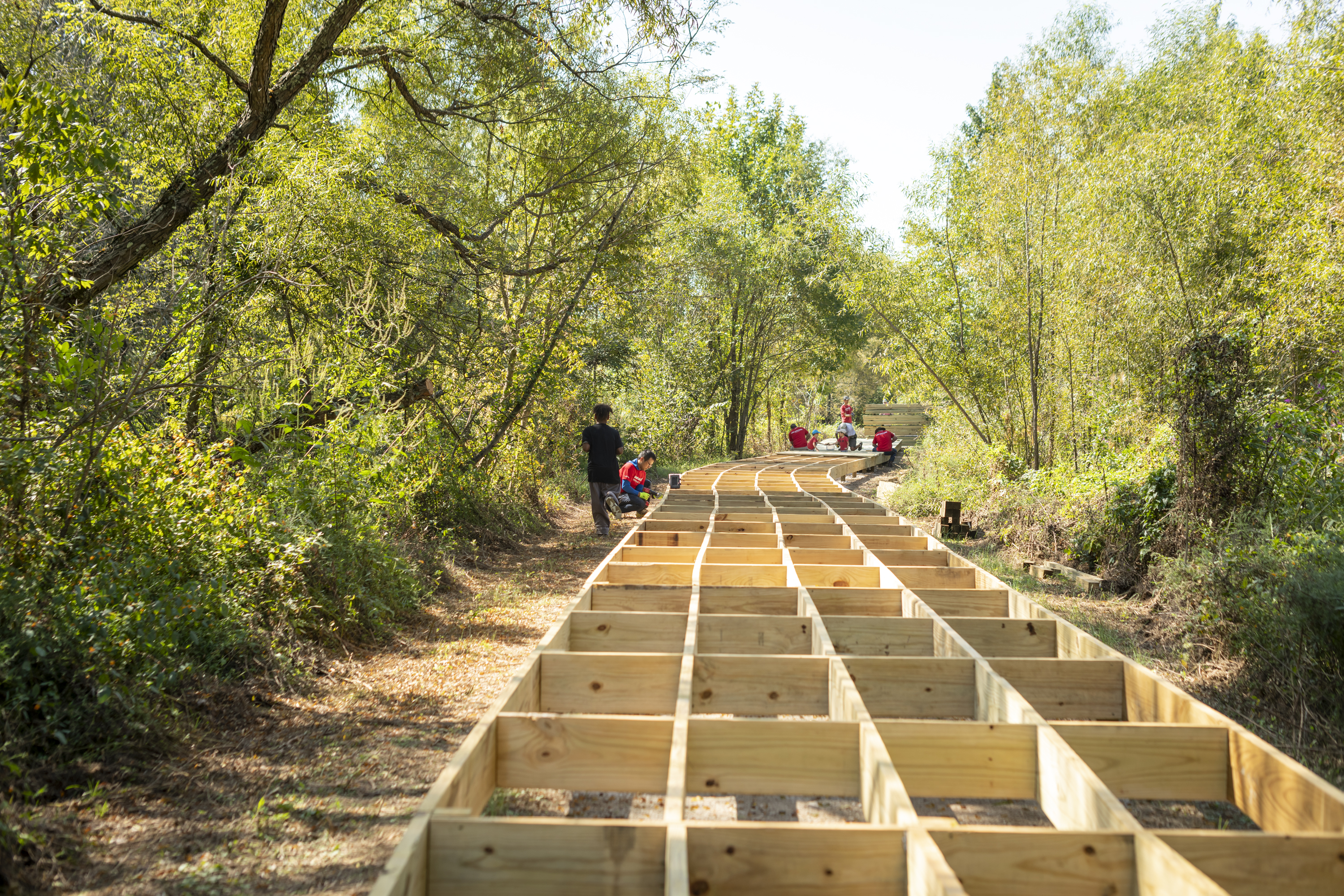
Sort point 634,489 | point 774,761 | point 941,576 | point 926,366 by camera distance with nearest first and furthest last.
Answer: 1. point 774,761
2. point 941,576
3. point 634,489
4. point 926,366

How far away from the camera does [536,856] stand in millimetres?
1849

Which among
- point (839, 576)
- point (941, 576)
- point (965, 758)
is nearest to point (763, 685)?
point (965, 758)

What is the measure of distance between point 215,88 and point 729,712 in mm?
5999

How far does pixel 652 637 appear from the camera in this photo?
3809 mm

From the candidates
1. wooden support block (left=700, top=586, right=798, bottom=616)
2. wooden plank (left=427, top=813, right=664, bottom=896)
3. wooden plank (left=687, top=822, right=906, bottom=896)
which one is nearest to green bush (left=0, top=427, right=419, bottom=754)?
wooden plank (left=427, top=813, right=664, bottom=896)

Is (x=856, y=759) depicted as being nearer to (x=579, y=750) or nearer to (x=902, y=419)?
(x=579, y=750)

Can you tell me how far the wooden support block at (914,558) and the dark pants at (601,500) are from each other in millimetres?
4011

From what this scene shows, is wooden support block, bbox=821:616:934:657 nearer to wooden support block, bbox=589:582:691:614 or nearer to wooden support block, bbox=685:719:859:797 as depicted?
wooden support block, bbox=589:582:691:614

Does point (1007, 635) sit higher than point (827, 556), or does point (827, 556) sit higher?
point (827, 556)

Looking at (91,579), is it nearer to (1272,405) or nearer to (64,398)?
(64,398)

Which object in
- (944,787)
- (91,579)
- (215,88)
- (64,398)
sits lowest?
(944,787)

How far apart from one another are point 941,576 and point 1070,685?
1.74 meters

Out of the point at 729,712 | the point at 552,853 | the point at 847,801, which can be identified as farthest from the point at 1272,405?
the point at 552,853

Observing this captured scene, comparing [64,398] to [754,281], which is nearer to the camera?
[64,398]
